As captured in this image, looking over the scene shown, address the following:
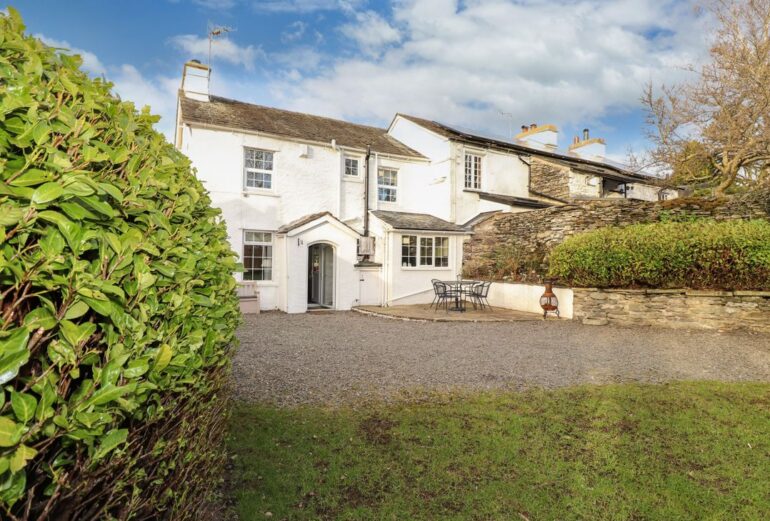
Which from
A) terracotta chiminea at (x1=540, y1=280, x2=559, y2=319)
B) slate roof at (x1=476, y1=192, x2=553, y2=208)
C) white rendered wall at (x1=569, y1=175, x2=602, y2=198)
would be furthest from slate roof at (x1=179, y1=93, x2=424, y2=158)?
terracotta chiminea at (x1=540, y1=280, x2=559, y2=319)

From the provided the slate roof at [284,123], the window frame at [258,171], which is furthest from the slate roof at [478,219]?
the window frame at [258,171]

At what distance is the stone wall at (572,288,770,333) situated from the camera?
31.6 feet

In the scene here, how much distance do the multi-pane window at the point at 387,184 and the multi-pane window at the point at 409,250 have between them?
2.56m

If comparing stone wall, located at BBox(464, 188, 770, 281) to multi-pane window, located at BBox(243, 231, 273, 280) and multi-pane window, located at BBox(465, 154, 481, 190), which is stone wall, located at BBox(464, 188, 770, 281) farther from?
multi-pane window, located at BBox(243, 231, 273, 280)

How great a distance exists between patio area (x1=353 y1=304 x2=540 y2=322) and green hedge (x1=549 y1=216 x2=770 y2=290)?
2.22 meters

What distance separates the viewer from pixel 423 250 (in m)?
16.9

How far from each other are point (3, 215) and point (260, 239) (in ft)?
47.8

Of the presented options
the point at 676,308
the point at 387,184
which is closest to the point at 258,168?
the point at 387,184

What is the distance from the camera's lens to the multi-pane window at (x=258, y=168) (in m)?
14.9

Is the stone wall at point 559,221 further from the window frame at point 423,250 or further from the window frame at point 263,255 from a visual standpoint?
the window frame at point 263,255

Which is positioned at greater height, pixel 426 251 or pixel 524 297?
pixel 426 251

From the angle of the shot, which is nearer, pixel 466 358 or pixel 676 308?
pixel 466 358

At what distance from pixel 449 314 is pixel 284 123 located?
33.5 feet

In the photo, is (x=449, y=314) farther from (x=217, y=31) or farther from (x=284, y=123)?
(x=217, y=31)
